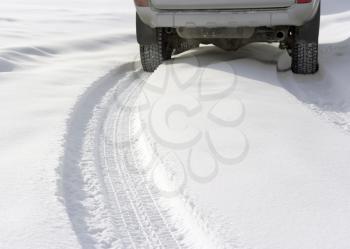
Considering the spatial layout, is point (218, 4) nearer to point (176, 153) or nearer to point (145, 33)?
point (145, 33)

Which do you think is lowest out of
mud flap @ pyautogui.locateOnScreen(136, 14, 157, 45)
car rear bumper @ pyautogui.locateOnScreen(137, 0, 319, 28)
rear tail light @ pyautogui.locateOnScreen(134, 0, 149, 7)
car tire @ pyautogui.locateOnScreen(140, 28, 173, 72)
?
car tire @ pyautogui.locateOnScreen(140, 28, 173, 72)

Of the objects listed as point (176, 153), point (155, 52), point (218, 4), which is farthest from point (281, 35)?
point (176, 153)

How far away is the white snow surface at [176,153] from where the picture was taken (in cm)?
245

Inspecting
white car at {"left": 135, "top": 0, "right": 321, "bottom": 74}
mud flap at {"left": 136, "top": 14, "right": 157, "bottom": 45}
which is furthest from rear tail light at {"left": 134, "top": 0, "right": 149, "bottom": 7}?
mud flap at {"left": 136, "top": 14, "right": 157, "bottom": 45}

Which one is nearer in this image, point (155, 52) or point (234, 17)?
point (234, 17)

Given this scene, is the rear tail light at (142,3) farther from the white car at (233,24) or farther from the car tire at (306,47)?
the car tire at (306,47)

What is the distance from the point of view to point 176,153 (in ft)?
11.0

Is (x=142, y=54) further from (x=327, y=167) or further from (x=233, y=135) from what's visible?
(x=327, y=167)

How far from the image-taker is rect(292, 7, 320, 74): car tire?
16.5 ft

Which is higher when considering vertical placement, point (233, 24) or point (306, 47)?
point (233, 24)

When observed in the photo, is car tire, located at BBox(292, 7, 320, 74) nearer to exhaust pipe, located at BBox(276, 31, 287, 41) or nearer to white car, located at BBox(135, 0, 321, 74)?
white car, located at BBox(135, 0, 321, 74)

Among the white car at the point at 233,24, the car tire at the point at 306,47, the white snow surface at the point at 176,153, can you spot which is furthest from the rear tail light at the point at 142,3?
the car tire at the point at 306,47

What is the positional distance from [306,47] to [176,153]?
2.32m

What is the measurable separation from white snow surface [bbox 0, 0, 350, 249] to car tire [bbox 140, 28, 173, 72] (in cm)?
13
